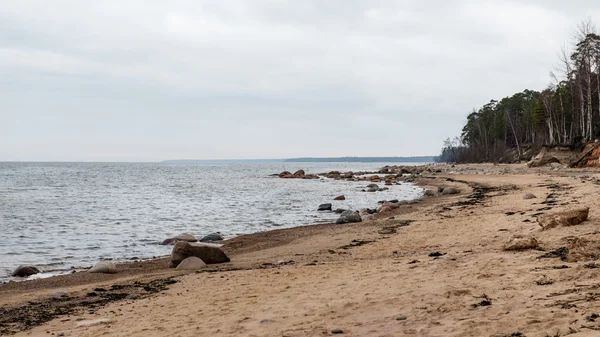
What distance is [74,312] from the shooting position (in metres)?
7.57

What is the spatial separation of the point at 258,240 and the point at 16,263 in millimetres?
6636

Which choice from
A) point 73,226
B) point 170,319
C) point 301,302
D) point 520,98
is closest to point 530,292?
point 301,302

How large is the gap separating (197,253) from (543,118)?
69.5 metres

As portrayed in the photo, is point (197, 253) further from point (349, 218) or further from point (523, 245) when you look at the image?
point (349, 218)

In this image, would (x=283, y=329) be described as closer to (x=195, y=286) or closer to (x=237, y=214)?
(x=195, y=286)

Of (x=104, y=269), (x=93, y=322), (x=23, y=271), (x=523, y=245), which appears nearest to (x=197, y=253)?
(x=104, y=269)

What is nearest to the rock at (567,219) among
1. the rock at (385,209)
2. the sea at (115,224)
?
the sea at (115,224)

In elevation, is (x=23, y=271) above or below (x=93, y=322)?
below

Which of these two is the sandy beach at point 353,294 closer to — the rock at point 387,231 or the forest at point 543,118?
the rock at point 387,231

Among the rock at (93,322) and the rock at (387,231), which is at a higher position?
the rock at (93,322)

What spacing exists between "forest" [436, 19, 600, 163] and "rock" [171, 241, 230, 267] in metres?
41.4

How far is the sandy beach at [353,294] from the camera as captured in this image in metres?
5.32

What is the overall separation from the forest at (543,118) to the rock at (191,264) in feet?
138

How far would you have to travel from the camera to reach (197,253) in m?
11.6
